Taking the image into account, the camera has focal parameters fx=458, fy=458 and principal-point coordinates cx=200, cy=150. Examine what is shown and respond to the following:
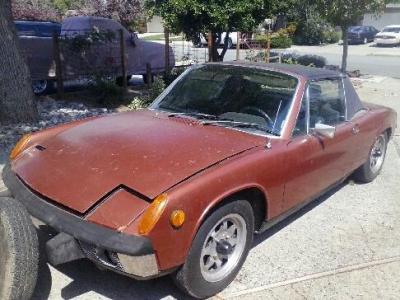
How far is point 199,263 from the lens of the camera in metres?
2.94

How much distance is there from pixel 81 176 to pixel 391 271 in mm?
2503

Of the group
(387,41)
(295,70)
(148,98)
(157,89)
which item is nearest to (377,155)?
(295,70)

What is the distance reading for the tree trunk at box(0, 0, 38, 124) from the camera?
6883 millimetres

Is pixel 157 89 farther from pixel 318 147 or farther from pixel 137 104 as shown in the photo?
pixel 318 147

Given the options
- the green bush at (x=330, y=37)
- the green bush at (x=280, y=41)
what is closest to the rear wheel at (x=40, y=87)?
the green bush at (x=280, y=41)

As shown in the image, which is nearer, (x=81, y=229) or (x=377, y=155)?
(x=81, y=229)

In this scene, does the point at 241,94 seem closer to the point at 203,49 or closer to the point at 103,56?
the point at 103,56

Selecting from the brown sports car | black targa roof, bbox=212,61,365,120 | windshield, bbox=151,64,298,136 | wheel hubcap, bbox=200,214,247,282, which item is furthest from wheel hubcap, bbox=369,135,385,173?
wheel hubcap, bbox=200,214,247,282

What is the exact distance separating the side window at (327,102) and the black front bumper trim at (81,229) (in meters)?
2.09

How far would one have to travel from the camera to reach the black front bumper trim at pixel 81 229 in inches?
102

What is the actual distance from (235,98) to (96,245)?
198 centimetres

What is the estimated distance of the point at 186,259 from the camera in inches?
112

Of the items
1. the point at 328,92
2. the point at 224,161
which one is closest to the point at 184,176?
the point at 224,161

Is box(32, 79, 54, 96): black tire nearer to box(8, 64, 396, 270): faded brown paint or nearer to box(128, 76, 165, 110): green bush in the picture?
box(128, 76, 165, 110): green bush
